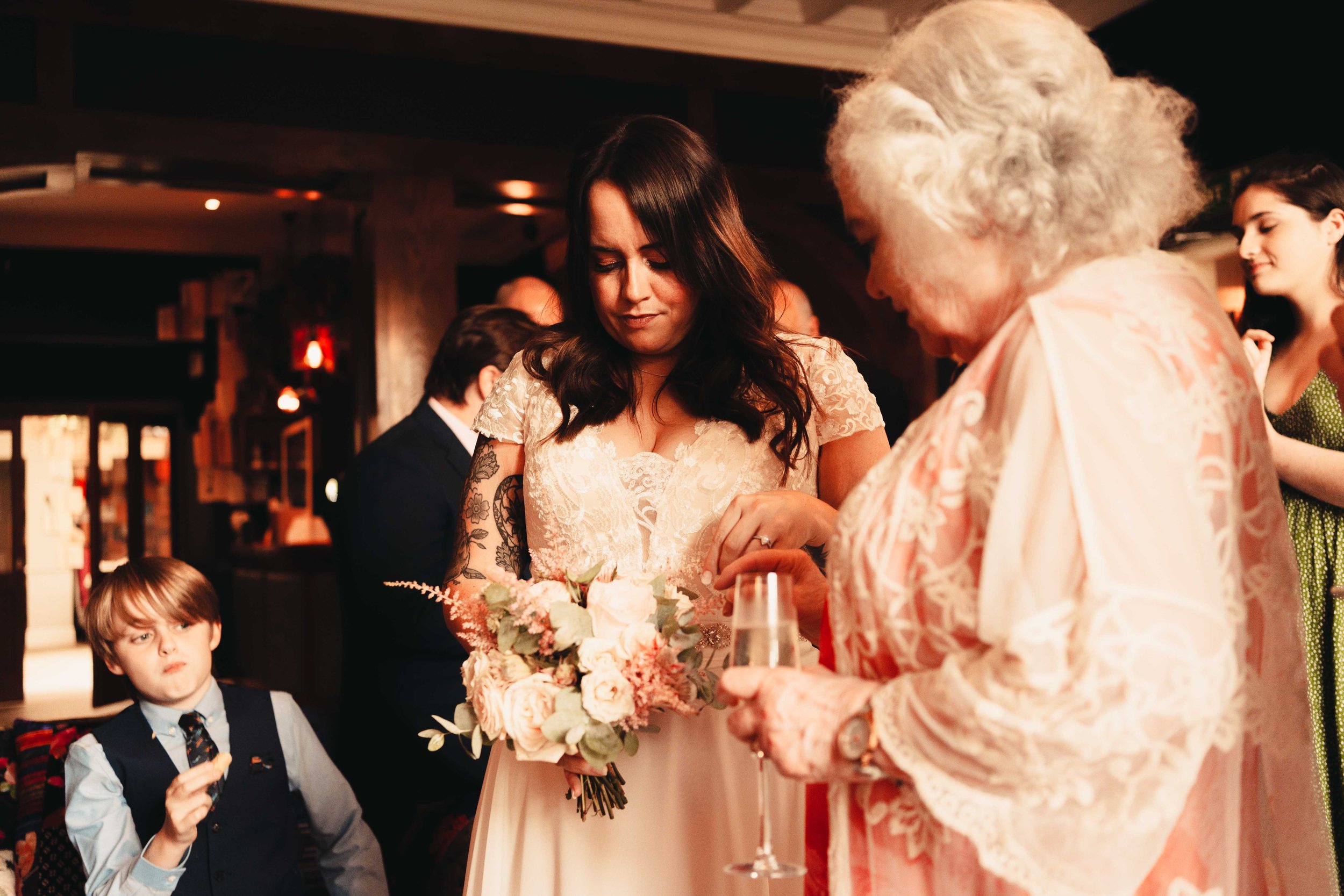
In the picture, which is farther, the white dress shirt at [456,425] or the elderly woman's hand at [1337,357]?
the white dress shirt at [456,425]

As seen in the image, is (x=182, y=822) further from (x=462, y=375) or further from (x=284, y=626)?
(x=284, y=626)

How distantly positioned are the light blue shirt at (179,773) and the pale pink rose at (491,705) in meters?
1.04

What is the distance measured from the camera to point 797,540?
1.63 metres

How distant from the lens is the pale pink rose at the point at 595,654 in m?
1.43

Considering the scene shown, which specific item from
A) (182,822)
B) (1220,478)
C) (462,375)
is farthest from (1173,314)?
(462,375)

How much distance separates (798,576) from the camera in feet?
5.26

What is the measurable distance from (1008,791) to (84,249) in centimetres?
1079

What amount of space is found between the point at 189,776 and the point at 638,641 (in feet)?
3.78

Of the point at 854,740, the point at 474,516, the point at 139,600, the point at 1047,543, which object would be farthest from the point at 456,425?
the point at 1047,543

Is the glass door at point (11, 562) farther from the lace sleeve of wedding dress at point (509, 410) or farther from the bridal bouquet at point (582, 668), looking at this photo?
the bridal bouquet at point (582, 668)

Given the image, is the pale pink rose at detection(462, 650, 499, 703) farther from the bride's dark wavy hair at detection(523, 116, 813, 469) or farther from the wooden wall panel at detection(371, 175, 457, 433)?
the wooden wall panel at detection(371, 175, 457, 433)

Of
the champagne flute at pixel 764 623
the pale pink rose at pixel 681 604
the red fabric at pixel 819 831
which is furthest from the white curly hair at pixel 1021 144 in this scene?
the pale pink rose at pixel 681 604

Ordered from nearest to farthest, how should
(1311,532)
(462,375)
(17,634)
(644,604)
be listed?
(644,604)
(1311,532)
(462,375)
(17,634)

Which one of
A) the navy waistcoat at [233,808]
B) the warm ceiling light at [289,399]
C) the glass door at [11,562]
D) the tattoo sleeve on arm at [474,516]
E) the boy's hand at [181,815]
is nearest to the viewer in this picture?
the tattoo sleeve on arm at [474,516]
